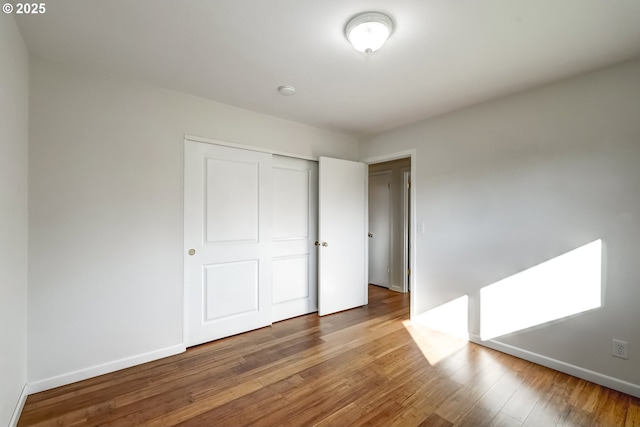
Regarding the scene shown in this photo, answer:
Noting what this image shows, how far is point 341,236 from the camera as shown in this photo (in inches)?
147

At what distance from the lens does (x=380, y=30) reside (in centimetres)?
163

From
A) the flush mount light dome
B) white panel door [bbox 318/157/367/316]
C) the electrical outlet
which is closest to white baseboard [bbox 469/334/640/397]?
the electrical outlet

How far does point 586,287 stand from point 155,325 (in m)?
3.56

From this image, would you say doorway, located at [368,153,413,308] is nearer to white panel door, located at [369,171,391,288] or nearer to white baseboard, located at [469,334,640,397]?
white panel door, located at [369,171,391,288]

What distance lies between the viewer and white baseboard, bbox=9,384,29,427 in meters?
1.65

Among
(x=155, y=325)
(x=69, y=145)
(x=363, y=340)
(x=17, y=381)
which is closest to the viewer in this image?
(x=17, y=381)

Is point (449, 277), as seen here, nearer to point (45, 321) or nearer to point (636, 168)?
point (636, 168)

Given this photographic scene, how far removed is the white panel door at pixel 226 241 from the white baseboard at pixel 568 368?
236cm

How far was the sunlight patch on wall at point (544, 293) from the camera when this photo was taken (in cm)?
216

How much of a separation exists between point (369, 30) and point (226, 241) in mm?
2262

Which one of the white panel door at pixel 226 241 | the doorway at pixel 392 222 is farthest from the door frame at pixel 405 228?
the white panel door at pixel 226 241

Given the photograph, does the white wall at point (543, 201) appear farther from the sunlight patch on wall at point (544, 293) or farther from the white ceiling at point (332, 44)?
the white ceiling at point (332, 44)

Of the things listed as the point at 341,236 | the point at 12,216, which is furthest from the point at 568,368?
the point at 12,216

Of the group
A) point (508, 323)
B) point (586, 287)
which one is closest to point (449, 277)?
point (508, 323)
